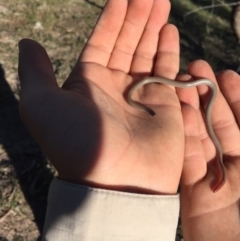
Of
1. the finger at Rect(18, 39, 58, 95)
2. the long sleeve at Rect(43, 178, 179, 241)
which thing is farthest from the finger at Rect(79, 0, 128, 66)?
the long sleeve at Rect(43, 178, 179, 241)

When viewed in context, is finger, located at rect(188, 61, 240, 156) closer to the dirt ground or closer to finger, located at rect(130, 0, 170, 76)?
finger, located at rect(130, 0, 170, 76)

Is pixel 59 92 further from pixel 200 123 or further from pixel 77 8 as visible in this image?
pixel 77 8

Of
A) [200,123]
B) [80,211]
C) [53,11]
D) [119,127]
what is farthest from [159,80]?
[53,11]

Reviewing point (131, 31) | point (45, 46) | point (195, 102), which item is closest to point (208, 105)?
point (195, 102)

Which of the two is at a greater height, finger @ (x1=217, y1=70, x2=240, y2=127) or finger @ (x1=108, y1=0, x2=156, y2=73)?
finger @ (x1=108, y1=0, x2=156, y2=73)

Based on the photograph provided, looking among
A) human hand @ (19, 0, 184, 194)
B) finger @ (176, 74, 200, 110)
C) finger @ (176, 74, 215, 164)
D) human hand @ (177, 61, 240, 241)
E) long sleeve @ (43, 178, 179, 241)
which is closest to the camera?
long sleeve @ (43, 178, 179, 241)

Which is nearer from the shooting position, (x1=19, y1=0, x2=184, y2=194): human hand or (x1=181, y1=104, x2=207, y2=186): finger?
(x1=19, y1=0, x2=184, y2=194): human hand

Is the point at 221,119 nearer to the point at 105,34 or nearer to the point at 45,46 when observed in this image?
the point at 105,34

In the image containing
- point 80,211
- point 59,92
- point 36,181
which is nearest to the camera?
point 80,211
